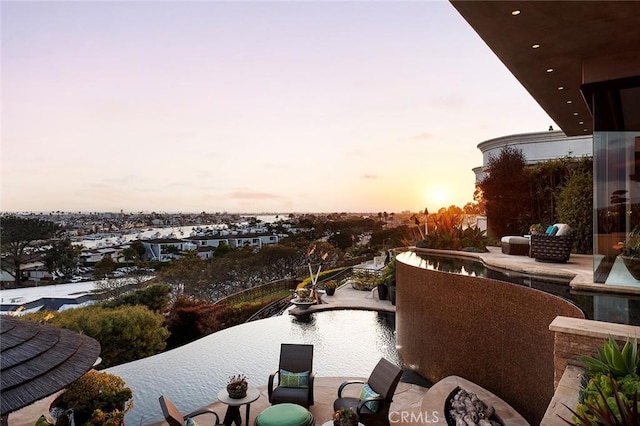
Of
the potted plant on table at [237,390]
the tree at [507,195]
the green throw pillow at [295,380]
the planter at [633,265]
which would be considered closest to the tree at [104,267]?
the tree at [507,195]

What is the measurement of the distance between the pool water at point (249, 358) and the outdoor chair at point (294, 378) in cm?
138

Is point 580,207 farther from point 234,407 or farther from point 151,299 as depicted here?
point 151,299

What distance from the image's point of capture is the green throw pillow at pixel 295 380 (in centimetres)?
579

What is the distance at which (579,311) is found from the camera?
4.17 meters

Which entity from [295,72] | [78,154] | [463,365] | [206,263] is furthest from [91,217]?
[463,365]

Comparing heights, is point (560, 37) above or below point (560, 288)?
above

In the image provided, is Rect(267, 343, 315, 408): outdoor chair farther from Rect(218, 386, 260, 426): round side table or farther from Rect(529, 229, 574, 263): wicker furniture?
Rect(529, 229, 574, 263): wicker furniture

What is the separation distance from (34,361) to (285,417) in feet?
9.17

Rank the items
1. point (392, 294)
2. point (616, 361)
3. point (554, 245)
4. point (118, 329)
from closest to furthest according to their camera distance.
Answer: point (616, 361)
point (554, 245)
point (118, 329)
point (392, 294)

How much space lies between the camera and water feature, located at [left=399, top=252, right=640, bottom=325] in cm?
408

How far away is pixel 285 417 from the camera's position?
4844mm

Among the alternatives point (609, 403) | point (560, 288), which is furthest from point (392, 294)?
point (609, 403)

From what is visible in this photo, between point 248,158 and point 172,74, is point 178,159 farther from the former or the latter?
point 172,74

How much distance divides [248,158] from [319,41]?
37.4ft
